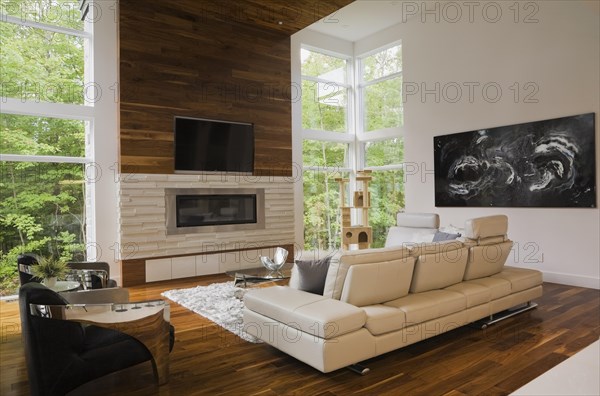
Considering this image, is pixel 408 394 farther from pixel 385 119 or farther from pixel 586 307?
pixel 385 119

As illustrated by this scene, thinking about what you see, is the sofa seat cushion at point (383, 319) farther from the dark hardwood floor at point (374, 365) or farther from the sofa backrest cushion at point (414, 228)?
the sofa backrest cushion at point (414, 228)

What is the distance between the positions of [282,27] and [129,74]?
2740 millimetres

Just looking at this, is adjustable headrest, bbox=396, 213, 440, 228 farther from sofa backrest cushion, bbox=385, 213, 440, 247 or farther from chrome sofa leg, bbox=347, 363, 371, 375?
chrome sofa leg, bbox=347, 363, 371, 375

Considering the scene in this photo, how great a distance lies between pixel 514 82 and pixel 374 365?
16.2 ft

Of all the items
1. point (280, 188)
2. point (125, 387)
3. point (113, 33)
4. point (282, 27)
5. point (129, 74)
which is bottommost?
point (125, 387)

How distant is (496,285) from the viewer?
385 centimetres

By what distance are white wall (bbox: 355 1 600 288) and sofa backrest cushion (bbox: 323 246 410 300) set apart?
146 inches

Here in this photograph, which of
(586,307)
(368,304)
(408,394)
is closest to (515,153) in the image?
(586,307)

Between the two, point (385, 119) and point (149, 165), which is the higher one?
point (385, 119)

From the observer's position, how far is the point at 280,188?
7.52 meters

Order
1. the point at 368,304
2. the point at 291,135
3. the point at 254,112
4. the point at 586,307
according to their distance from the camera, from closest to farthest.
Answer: the point at 368,304, the point at 586,307, the point at 254,112, the point at 291,135

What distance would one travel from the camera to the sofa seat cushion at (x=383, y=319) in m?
2.87

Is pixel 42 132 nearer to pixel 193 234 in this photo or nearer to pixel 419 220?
pixel 193 234

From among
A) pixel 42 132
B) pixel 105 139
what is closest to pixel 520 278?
pixel 105 139
